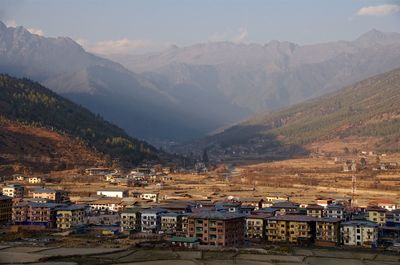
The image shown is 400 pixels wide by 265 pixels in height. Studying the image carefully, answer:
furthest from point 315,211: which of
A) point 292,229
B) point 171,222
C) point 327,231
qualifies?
point 171,222

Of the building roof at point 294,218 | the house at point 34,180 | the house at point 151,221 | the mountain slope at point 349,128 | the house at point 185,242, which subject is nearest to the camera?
the house at point 185,242

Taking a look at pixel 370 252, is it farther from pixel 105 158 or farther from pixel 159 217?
pixel 105 158

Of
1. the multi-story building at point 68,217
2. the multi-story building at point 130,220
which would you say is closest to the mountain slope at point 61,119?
the multi-story building at point 68,217

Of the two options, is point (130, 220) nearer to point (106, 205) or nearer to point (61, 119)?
point (106, 205)

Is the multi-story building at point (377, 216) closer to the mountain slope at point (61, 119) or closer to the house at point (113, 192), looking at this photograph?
the house at point (113, 192)

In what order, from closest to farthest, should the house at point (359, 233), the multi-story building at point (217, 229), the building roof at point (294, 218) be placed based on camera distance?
the multi-story building at point (217, 229) < the house at point (359, 233) < the building roof at point (294, 218)

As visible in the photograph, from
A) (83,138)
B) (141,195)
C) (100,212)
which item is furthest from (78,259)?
(83,138)
